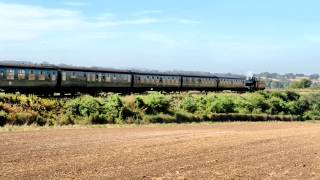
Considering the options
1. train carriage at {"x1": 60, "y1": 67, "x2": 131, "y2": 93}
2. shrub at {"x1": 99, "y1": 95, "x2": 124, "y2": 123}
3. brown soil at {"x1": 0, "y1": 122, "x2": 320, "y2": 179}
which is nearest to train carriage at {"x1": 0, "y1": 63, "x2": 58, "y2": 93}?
train carriage at {"x1": 60, "y1": 67, "x2": 131, "y2": 93}

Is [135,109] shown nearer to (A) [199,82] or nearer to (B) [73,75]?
(B) [73,75]

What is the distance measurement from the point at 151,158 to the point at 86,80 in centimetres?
3608

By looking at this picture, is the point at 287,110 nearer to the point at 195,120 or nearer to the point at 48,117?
the point at 195,120

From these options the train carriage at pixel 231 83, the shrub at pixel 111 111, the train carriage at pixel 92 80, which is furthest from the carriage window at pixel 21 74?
the train carriage at pixel 231 83

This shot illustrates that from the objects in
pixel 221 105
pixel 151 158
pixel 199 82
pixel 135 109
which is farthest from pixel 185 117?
pixel 151 158

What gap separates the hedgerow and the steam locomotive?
11.4ft

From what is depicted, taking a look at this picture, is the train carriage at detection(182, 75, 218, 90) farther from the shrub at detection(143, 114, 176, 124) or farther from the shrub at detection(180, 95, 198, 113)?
the shrub at detection(143, 114, 176, 124)

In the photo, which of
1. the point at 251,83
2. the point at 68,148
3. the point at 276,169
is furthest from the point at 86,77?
the point at 251,83

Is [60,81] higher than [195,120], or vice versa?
[60,81]

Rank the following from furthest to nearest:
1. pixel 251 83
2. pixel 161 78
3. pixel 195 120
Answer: pixel 251 83
pixel 161 78
pixel 195 120

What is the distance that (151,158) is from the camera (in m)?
17.3

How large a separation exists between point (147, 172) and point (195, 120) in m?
34.3

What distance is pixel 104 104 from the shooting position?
42562 mm

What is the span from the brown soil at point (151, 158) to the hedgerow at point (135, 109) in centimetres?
1318
